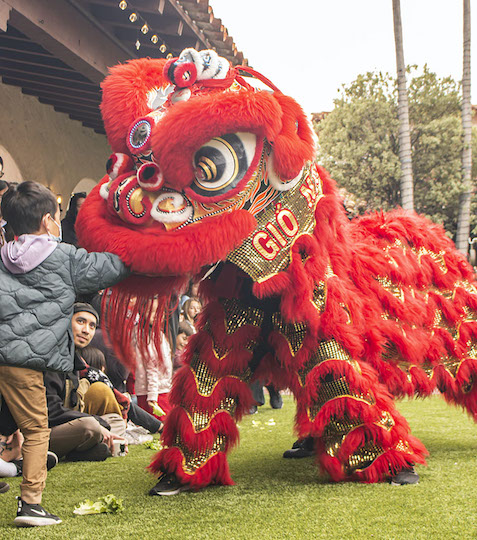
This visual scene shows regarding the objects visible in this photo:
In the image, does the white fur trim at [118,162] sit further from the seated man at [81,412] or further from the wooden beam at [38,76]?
the wooden beam at [38,76]

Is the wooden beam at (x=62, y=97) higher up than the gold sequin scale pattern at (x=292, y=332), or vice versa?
the wooden beam at (x=62, y=97)

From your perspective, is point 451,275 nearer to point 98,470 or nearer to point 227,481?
point 227,481

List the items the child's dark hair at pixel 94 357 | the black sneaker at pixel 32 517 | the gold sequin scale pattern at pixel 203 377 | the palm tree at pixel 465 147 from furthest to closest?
1. the palm tree at pixel 465 147
2. the child's dark hair at pixel 94 357
3. the gold sequin scale pattern at pixel 203 377
4. the black sneaker at pixel 32 517

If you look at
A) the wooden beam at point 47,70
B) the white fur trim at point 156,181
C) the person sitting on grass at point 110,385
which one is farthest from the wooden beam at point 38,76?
the white fur trim at point 156,181

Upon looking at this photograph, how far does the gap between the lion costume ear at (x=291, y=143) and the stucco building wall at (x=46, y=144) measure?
4.02m

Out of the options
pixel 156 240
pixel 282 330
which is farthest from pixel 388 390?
pixel 156 240

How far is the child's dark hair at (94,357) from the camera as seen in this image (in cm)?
404

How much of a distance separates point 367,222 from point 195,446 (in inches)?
55.1

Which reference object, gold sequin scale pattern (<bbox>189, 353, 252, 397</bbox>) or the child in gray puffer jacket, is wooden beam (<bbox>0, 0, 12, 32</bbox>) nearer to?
the child in gray puffer jacket

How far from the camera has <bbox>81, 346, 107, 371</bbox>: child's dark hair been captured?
4.04 metres

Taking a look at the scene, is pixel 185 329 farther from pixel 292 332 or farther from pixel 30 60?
pixel 292 332

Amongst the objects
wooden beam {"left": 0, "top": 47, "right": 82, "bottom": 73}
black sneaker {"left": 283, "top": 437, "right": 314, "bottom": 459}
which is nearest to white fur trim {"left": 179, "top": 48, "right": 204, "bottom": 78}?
black sneaker {"left": 283, "top": 437, "right": 314, "bottom": 459}

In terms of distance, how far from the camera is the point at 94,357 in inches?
161

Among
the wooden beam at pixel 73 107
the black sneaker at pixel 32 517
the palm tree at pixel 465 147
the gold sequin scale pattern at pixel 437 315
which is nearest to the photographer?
the black sneaker at pixel 32 517
